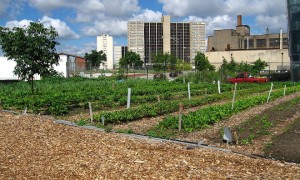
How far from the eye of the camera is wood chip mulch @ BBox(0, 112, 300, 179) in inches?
262

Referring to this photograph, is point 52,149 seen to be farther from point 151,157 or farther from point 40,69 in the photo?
point 40,69

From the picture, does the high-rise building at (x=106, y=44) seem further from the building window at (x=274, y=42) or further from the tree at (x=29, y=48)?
the tree at (x=29, y=48)

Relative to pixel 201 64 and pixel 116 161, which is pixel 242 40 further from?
pixel 116 161

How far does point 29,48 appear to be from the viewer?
54.8ft

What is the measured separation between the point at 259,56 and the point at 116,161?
65839 mm

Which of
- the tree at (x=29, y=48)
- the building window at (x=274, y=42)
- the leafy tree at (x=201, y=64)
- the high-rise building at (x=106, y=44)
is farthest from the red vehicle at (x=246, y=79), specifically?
the high-rise building at (x=106, y=44)

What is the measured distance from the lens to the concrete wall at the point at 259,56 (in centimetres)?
6725

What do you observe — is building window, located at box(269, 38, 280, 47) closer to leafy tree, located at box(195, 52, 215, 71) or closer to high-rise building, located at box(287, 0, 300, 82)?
leafy tree, located at box(195, 52, 215, 71)

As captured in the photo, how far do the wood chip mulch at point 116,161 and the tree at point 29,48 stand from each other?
7.43 meters

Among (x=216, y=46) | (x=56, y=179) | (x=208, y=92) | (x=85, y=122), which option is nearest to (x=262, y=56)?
(x=216, y=46)

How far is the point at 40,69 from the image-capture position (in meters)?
17.2

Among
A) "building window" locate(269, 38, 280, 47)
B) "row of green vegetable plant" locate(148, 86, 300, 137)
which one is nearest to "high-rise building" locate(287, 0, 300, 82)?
"row of green vegetable plant" locate(148, 86, 300, 137)

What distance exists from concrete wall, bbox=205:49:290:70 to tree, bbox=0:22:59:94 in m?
52.7

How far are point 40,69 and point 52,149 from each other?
9.33 meters
